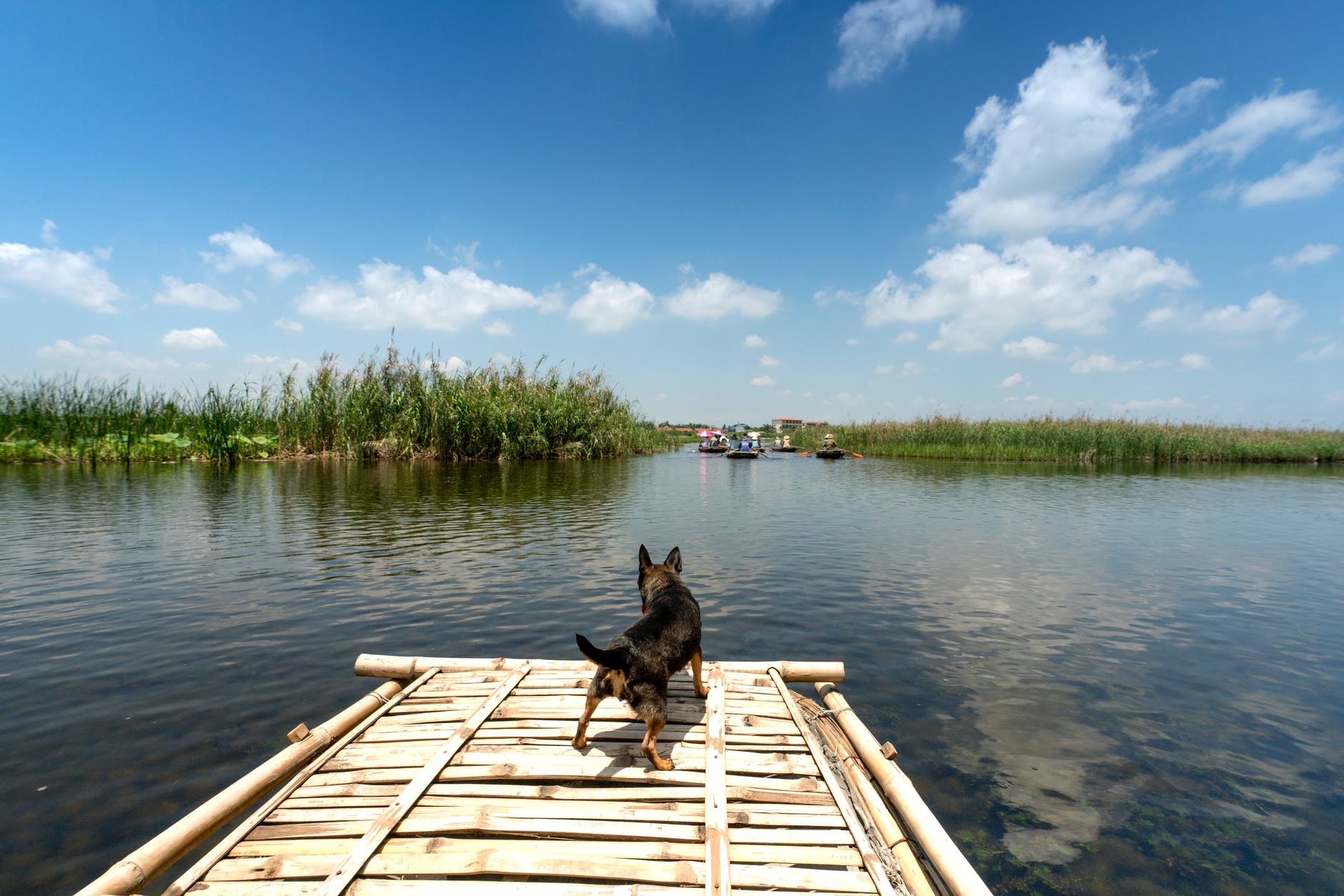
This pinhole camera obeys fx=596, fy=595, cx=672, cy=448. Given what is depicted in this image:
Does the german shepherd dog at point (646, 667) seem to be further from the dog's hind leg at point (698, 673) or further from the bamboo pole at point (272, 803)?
the bamboo pole at point (272, 803)

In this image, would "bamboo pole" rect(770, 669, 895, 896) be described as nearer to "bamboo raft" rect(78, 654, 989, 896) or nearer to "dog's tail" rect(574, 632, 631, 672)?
"bamboo raft" rect(78, 654, 989, 896)

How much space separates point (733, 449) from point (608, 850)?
146ft

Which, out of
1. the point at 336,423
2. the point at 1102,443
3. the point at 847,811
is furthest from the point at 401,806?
the point at 1102,443

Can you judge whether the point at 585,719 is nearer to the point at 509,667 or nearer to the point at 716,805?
the point at 716,805

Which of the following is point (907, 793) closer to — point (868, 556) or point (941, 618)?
point (941, 618)

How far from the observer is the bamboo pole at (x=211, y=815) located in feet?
10.2

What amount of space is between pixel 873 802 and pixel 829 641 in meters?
4.25

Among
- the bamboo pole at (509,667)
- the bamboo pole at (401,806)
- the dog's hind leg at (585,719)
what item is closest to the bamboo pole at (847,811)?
the bamboo pole at (509,667)

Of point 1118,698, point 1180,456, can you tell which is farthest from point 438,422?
point 1180,456

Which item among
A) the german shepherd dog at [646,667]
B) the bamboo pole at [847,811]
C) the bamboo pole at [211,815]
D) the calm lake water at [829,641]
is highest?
the german shepherd dog at [646,667]

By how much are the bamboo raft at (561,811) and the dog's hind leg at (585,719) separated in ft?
0.25

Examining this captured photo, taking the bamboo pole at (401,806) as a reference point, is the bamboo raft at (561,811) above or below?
below

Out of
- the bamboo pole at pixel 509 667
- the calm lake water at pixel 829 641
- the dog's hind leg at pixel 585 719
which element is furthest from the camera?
the bamboo pole at pixel 509 667

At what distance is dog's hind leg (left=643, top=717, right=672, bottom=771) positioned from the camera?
433cm
